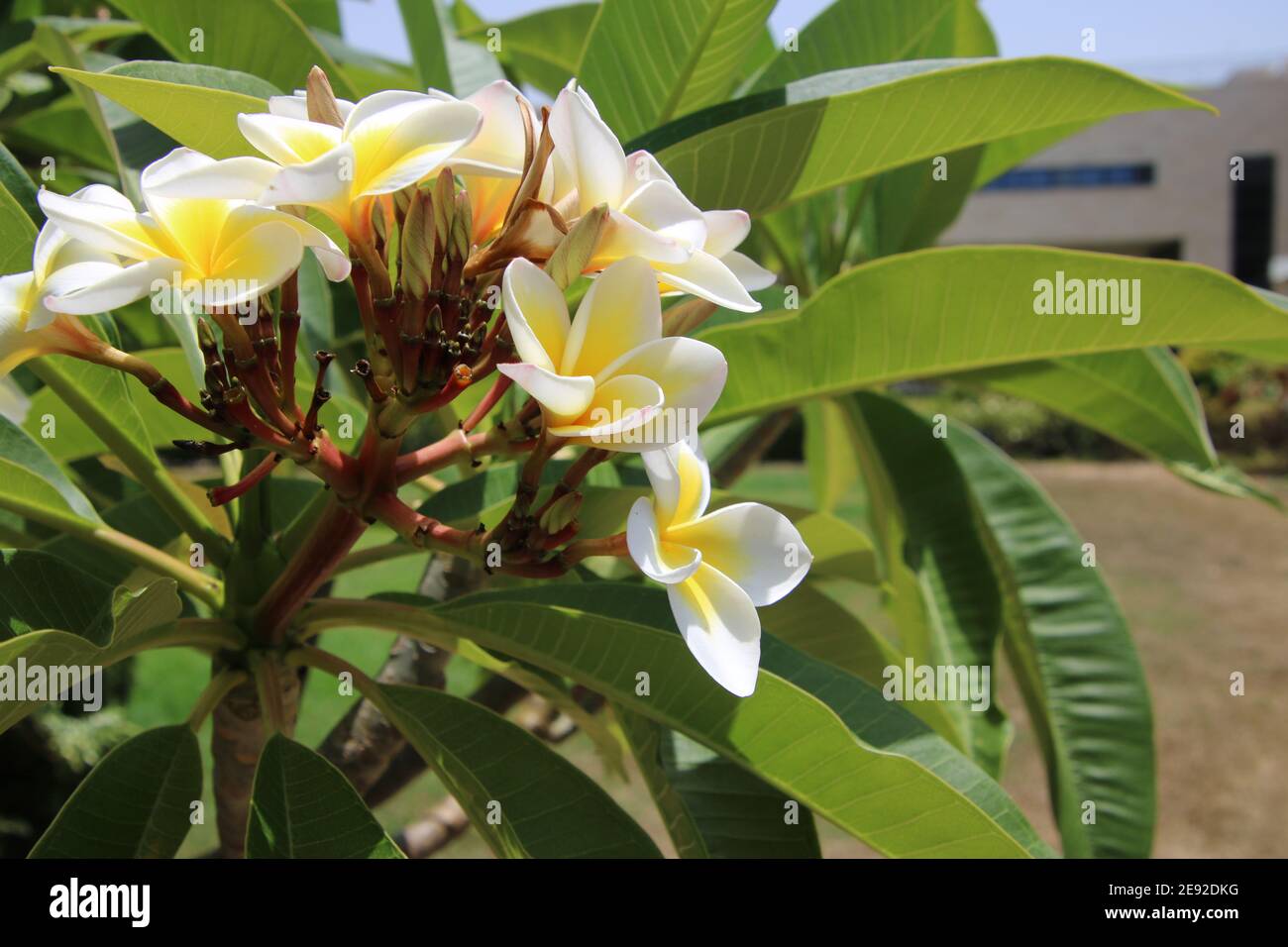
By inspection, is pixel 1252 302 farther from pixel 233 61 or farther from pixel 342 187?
pixel 233 61

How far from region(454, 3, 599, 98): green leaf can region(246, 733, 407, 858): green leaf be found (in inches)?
34.6

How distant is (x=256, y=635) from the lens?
0.85 meters

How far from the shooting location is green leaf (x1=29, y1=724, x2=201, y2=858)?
76cm

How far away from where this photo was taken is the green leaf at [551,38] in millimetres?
1338

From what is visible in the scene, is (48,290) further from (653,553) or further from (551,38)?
(551,38)

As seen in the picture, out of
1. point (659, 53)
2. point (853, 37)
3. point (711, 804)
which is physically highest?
point (853, 37)

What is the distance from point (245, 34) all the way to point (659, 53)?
33 centimetres

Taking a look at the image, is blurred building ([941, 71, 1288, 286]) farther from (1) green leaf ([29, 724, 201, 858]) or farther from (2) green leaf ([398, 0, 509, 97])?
(1) green leaf ([29, 724, 201, 858])

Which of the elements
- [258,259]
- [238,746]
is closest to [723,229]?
[258,259]

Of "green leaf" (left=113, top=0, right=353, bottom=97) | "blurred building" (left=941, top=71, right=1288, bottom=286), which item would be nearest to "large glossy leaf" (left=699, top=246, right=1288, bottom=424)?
"green leaf" (left=113, top=0, right=353, bottom=97)

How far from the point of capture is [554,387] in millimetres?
501

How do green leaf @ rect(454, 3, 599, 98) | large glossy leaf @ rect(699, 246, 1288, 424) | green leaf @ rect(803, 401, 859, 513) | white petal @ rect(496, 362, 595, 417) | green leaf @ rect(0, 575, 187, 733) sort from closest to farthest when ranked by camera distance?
white petal @ rect(496, 362, 595, 417)
green leaf @ rect(0, 575, 187, 733)
large glossy leaf @ rect(699, 246, 1288, 424)
green leaf @ rect(454, 3, 599, 98)
green leaf @ rect(803, 401, 859, 513)
